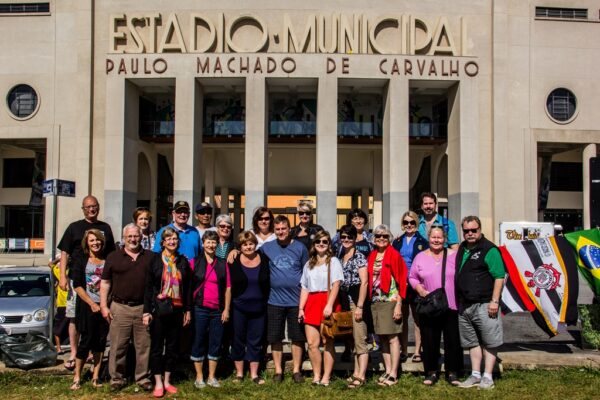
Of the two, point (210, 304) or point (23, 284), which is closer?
point (210, 304)

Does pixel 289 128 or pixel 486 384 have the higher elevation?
pixel 289 128

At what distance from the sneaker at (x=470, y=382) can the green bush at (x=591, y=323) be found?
261 centimetres

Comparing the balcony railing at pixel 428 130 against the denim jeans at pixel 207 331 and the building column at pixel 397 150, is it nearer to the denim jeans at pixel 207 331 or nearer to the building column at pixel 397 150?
the building column at pixel 397 150

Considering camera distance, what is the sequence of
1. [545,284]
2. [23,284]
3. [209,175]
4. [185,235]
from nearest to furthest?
[185,235]
[545,284]
[23,284]
[209,175]

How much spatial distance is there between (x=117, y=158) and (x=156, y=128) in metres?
3.71

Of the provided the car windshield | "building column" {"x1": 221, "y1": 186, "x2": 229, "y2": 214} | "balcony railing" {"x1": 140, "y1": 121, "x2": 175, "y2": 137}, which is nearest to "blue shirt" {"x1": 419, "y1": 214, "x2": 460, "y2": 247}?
the car windshield

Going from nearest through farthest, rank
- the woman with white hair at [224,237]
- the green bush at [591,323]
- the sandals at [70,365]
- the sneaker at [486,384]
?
the sneaker at [486,384] < the woman with white hair at [224,237] < the sandals at [70,365] < the green bush at [591,323]

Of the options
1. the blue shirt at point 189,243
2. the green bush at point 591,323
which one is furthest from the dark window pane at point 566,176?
the blue shirt at point 189,243

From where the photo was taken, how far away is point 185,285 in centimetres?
651

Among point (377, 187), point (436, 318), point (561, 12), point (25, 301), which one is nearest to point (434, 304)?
point (436, 318)

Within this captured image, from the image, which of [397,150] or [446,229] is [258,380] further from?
[397,150]

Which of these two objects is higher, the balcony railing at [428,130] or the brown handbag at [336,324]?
the balcony railing at [428,130]

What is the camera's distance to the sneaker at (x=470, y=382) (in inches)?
261

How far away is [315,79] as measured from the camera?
26.3m
